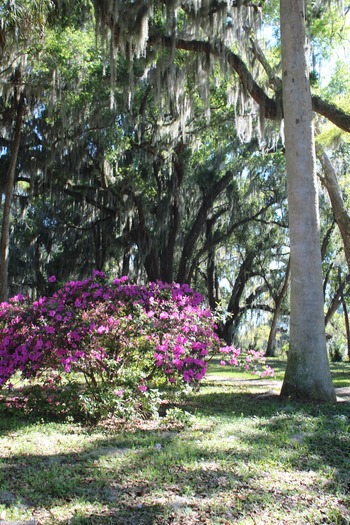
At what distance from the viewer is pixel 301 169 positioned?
240 inches

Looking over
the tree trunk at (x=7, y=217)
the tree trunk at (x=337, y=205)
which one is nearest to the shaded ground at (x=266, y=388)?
the tree trunk at (x=337, y=205)

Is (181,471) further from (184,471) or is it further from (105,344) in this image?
(105,344)

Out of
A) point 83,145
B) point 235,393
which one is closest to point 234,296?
point 83,145

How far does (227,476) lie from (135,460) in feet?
2.27

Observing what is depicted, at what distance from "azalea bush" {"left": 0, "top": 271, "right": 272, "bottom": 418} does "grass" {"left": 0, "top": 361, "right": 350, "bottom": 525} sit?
33cm

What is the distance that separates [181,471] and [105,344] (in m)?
2.05

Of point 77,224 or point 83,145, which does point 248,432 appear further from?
point 77,224

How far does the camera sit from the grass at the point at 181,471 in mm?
2566

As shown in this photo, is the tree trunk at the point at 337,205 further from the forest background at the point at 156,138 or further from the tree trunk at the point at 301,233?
the tree trunk at the point at 301,233

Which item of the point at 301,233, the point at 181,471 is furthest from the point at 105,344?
the point at 301,233

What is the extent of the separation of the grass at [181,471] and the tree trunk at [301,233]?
0.87 meters

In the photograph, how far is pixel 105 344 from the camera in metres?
5.01

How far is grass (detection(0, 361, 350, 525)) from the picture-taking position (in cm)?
257

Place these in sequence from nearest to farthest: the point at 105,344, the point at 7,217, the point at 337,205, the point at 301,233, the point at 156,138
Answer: the point at 105,344, the point at 301,233, the point at 337,205, the point at 7,217, the point at 156,138
